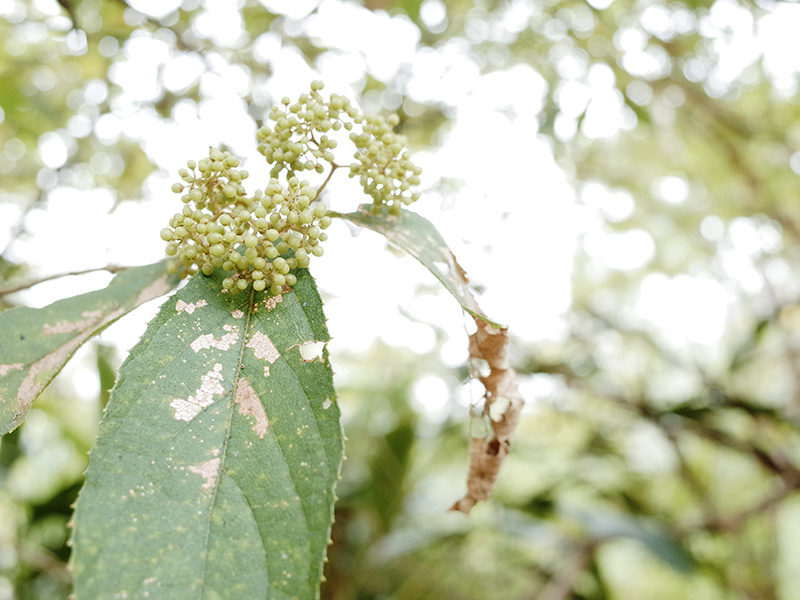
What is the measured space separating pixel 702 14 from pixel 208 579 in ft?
7.73

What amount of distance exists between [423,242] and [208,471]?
1.36ft

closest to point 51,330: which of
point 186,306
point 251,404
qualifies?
point 186,306

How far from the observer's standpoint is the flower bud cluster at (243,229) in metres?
0.75

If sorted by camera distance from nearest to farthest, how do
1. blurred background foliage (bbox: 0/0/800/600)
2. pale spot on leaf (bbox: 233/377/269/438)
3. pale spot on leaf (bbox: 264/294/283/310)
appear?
pale spot on leaf (bbox: 233/377/269/438) → pale spot on leaf (bbox: 264/294/283/310) → blurred background foliage (bbox: 0/0/800/600)

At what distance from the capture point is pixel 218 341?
2.42 ft

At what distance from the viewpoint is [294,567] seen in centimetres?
59

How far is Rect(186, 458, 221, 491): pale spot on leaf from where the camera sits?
627 mm

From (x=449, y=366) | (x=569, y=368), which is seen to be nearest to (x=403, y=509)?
(x=449, y=366)

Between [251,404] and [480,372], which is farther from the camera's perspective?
[480,372]

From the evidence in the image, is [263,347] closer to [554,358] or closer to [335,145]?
[335,145]

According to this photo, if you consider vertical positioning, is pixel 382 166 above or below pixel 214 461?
above

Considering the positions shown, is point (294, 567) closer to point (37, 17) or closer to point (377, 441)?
point (377, 441)

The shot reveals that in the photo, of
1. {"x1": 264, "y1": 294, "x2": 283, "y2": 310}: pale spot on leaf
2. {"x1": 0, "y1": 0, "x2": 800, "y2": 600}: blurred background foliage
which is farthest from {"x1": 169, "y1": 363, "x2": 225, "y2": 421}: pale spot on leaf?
{"x1": 0, "y1": 0, "x2": 800, "y2": 600}: blurred background foliage

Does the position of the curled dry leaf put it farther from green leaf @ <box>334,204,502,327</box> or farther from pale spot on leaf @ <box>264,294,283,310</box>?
pale spot on leaf @ <box>264,294,283,310</box>
